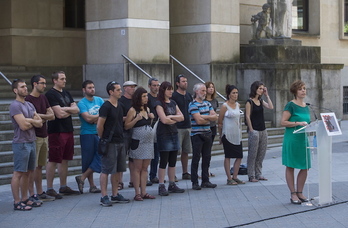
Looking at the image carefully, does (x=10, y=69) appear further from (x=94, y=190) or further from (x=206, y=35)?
(x=94, y=190)

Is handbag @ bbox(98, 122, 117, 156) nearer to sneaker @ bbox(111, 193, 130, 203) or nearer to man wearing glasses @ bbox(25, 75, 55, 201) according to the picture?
sneaker @ bbox(111, 193, 130, 203)

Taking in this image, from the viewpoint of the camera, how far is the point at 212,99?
13.3 metres

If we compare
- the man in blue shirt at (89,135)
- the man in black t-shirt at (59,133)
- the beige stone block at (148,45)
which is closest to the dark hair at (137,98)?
the man in blue shirt at (89,135)

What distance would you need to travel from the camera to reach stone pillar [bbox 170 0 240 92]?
66.5 ft

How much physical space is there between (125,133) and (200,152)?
159cm

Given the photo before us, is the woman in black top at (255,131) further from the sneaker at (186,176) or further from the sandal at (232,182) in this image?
the sneaker at (186,176)

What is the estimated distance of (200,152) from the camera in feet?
40.7

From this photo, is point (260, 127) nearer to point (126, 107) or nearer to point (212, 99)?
point (212, 99)

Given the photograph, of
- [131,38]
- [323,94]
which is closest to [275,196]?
[131,38]

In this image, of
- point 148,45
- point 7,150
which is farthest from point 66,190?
point 148,45

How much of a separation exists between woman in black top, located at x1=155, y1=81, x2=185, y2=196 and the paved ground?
1.14ft

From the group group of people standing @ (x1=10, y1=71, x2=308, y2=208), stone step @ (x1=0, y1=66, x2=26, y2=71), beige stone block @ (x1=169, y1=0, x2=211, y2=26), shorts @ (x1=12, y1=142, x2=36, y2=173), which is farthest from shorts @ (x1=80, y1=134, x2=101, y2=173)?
beige stone block @ (x1=169, y1=0, x2=211, y2=26)

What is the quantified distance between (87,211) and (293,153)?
3.12 metres

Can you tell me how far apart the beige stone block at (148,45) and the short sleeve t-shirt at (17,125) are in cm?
762
